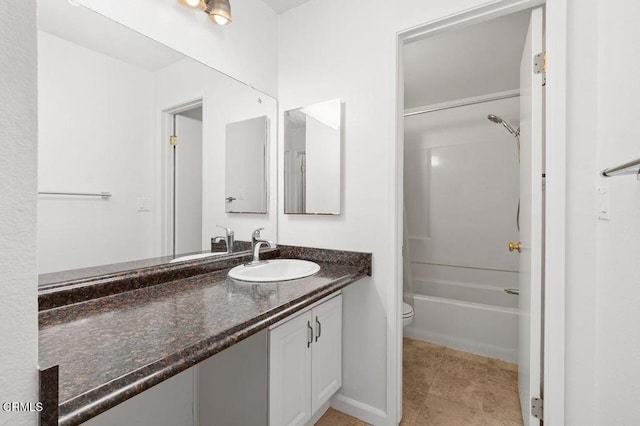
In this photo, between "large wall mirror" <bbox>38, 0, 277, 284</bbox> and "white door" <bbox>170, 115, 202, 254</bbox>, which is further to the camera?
"white door" <bbox>170, 115, 202, 254</bbox>

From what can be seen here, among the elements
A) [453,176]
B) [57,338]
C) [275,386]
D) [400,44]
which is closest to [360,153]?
[400,44]

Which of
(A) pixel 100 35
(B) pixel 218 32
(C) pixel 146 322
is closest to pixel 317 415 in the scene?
(C) pixel 146 322

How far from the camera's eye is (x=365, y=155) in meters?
1.67


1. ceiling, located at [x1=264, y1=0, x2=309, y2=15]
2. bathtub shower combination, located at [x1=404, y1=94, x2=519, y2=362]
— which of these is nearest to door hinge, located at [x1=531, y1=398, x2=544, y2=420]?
bathtub shower combination, located at [x1=404, y1=94, x2=519, y2=362]

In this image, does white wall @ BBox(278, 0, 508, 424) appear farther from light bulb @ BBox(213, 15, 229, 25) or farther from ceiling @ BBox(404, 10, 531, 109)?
light bulb @ BBox(213, 15, 229, 25)

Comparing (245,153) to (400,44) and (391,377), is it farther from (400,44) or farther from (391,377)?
(391,377)

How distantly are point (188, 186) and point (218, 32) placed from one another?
867mm

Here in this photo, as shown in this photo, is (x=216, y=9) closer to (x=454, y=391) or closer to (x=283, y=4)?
(x=283, y=4)

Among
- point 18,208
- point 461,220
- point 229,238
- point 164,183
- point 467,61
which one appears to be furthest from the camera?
point 461,220

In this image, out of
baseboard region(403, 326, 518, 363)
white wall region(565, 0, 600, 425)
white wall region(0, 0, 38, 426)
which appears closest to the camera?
white wall region(0, 0, 38, 426)

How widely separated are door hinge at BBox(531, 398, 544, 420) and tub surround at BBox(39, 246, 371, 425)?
3.14ft

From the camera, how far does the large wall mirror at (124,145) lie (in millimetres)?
1023

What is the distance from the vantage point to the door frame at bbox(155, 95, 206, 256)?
136 centimetres

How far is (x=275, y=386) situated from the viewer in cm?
113
